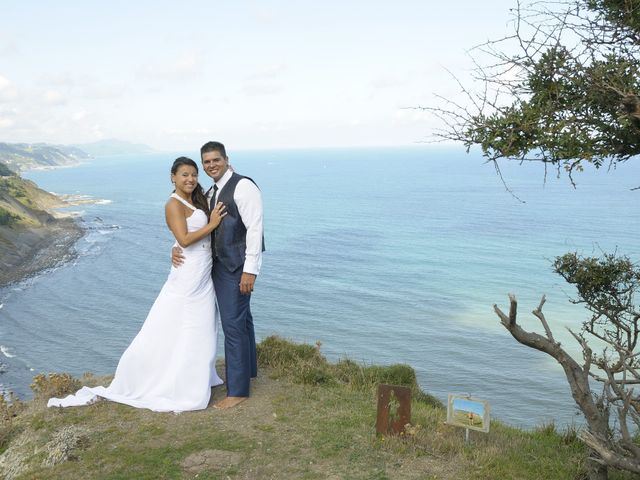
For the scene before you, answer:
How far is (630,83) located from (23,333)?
46133 mm

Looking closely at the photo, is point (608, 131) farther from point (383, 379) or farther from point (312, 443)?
point (383, 379)

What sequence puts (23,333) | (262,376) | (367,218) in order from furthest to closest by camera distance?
(367,218), (23,333), (262,376)

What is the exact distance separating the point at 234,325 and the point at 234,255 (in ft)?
2.91

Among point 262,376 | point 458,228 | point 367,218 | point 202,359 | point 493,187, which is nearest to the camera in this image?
point 202,359

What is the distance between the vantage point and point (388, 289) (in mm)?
53531

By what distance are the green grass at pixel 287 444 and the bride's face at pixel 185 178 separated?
2.71m

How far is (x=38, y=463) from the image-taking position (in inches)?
252

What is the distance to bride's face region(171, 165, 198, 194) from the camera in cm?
715

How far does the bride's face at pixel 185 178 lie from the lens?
23.5 feet

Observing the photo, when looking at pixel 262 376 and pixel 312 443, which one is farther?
pixel 262 376

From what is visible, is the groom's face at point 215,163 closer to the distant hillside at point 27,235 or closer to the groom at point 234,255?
the groom at point 234,255

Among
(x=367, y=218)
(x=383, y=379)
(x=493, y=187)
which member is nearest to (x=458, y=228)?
(x=367, y=218)

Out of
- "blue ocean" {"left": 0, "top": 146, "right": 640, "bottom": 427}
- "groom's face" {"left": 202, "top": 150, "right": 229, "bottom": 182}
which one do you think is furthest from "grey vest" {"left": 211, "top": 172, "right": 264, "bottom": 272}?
"blue ocean" {"left": 0, "top": 146, "right": 640, "bottom": 427}

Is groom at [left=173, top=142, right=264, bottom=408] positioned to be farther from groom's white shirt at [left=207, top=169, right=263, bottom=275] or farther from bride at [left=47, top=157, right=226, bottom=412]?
bride at [left=47, top=157, right=226, bottom=412]
